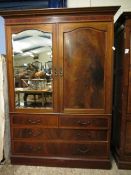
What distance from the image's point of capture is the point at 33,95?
2318mm

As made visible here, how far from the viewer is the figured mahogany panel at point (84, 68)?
209cm

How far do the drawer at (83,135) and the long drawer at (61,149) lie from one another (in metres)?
0.07

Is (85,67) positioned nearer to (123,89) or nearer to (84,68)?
(84,68)

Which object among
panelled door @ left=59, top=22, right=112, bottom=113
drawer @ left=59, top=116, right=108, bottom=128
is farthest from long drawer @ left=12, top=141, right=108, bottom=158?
panelled door @ left=59, top=22, right=112, bottom=113

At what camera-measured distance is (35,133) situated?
7.58 feet

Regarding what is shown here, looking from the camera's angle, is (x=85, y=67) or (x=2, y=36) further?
(x=2, y=36)

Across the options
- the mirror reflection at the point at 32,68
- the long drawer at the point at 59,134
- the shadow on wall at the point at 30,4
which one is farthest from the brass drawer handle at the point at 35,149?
the shadow on wall at the point at 30,4

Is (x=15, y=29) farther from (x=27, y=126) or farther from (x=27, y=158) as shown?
(x=27, y=158)

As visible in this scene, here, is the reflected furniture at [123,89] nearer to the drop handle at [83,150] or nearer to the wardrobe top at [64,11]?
the wardrobe top at [64,11]

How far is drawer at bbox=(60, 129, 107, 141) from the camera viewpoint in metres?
2.23

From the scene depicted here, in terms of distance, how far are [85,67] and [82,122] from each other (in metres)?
0.68

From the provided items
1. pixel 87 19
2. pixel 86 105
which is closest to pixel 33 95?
pixel 86 105

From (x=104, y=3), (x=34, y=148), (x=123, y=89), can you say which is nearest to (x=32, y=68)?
(x=34, y=148)

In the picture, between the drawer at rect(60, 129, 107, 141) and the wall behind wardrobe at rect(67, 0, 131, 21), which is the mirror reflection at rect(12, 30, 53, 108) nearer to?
the drawer at rect(60, 129, 107, 141)
